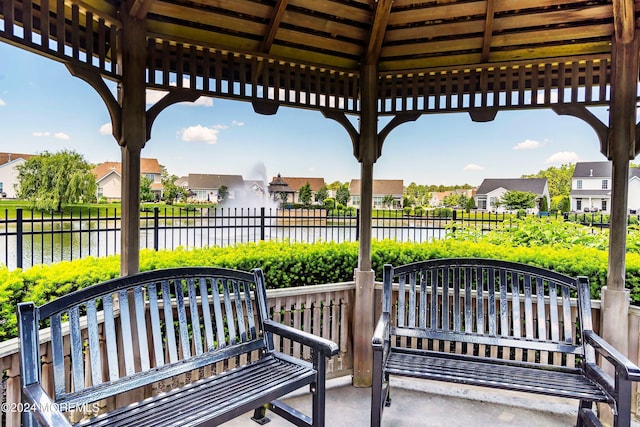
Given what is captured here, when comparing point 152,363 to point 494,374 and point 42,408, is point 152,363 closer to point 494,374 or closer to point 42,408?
point 42,408

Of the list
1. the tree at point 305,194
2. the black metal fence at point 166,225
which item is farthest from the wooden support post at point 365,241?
the tree at point 305,194

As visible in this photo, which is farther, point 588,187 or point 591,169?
point 591,169

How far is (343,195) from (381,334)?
746 cm

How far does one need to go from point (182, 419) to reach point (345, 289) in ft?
5.86

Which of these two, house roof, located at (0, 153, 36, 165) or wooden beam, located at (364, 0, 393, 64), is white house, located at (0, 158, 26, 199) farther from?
wooden beam, located at (364, 0, 393, 64)

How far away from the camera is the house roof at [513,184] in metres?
10.8

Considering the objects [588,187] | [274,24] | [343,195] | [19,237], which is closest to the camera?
[274,24]

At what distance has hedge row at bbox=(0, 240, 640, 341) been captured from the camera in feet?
7.36

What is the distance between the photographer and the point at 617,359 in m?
2.03

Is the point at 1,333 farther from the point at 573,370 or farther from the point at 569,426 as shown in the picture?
the point at 569,426

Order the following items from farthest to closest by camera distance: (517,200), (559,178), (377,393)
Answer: (559,178) < (517,200) < (377,393)

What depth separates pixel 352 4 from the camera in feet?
9.89

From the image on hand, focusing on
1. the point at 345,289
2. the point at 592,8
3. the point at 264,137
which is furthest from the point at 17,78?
the point at 592,8

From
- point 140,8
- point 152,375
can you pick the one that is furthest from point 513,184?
point 152,375
